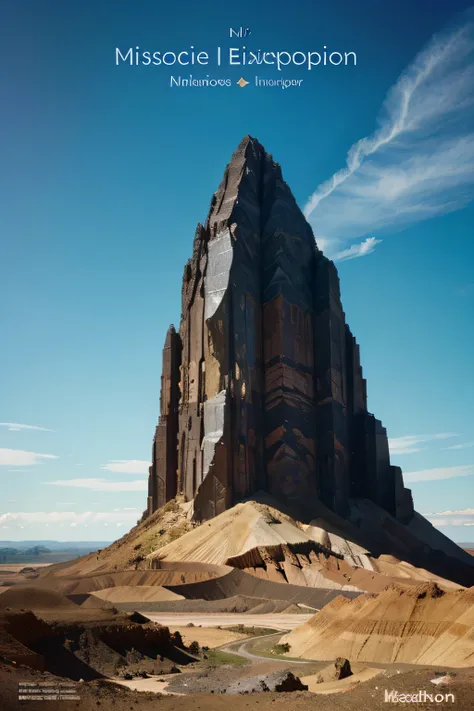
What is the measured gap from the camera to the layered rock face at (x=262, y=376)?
62094 millimetres

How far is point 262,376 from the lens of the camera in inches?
2608

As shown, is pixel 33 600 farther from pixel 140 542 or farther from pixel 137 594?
pixel 140 542

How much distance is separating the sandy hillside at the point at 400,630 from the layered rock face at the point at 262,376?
103 ft

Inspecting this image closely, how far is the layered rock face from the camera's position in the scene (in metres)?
62.1

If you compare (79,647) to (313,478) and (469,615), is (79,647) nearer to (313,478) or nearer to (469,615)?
(469,615)

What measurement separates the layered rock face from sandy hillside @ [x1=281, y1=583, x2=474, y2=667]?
31.2 meters

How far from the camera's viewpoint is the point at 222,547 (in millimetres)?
51625

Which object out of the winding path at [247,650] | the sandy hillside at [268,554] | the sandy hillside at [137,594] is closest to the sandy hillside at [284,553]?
the sandy hillside at [268,554]

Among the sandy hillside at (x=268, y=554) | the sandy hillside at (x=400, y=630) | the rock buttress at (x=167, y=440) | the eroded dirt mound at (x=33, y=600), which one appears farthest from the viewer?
the rock buttress at (x=167, y=440)

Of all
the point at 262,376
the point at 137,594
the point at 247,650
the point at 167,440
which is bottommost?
the point at 247,650

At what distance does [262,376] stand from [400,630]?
4233cm

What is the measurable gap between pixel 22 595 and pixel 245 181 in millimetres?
52790

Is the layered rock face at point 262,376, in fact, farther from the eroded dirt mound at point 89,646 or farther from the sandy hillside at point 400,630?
the eroded dirt mound at point 89,646

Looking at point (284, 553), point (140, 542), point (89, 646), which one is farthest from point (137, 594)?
point (89, 646)
